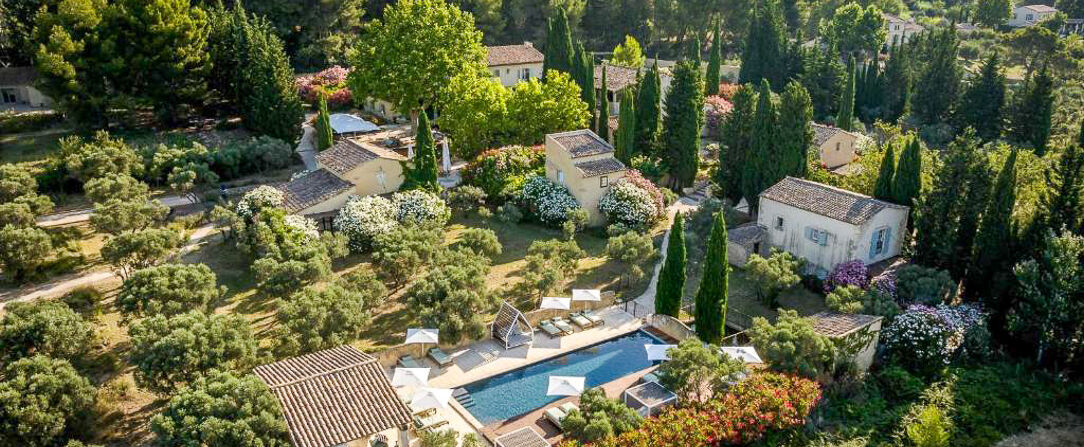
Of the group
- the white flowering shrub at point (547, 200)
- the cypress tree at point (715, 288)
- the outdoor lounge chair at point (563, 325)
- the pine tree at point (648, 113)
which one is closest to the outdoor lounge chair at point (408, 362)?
the outdoor lounge chair at point (563, 325)

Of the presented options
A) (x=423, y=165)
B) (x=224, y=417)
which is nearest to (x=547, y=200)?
(x=423, y=165)

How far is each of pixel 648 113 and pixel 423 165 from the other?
1606 cm

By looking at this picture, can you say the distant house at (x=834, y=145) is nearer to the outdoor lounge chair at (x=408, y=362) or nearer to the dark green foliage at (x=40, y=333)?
the outdoor lounge chair at (x=408, y=362)

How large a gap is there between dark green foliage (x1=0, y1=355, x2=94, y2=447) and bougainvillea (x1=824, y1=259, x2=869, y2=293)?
28.6 metres

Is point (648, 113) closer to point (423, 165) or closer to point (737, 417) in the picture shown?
point (423, 165)

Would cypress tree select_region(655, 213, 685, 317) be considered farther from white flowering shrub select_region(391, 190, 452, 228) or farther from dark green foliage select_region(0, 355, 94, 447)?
dark green foliage select_region(0, 355, 94, 447)

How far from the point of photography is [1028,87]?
178 feet

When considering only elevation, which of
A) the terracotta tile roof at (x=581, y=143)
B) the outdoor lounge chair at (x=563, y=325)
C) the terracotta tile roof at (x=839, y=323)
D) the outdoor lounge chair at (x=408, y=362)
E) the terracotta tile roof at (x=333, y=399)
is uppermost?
the terracotta tile roof at (x=581, y=143)

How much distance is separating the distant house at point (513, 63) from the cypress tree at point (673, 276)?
3822 cm

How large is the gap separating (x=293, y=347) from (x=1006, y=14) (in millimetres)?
103101

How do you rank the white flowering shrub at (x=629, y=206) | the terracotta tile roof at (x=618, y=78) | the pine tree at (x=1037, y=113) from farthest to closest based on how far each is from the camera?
the terracotta tile roof at (x=618, y=78)
the pine tree at (x=1037, y=113)
the white flowering shrub at (x=629, y=206)

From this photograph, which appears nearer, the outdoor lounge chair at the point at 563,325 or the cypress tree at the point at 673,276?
the cypress tree at the point at 673,276

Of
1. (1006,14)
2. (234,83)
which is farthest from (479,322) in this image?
(1006,14)

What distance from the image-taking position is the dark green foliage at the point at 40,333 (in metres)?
25.0
